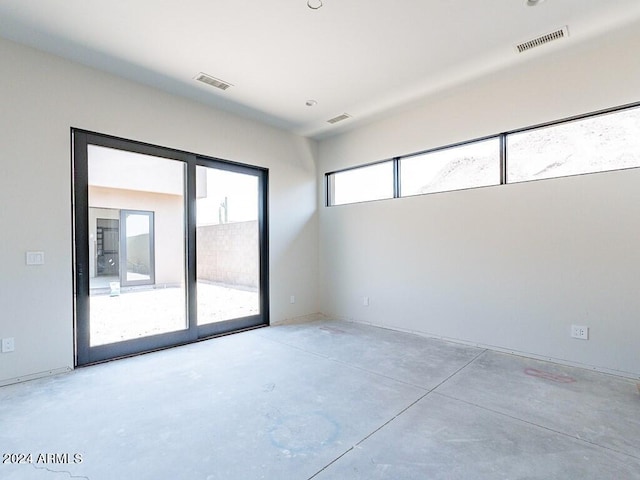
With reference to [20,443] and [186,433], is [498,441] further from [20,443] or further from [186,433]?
[20,443]

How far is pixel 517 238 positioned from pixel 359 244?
218 cm

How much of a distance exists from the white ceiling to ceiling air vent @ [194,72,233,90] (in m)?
0.07

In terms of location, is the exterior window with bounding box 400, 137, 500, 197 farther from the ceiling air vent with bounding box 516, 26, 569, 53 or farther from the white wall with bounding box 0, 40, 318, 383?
the white wall with bounding box 0, 40, 318, 383

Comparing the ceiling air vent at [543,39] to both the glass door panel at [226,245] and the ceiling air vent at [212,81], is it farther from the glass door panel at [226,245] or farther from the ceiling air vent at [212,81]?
the glass door panel at [226,245]

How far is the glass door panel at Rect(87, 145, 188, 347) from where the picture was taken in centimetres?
350

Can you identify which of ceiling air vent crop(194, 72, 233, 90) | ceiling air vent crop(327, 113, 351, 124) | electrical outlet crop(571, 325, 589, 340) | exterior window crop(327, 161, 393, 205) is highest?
ceiling air vent crop(194, 72, 233, 90)

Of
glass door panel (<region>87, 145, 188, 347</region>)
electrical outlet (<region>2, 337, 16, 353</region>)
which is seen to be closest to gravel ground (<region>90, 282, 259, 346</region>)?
glass door panel (<region>87, 145, 188, 347</region>)

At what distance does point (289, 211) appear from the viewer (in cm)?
518

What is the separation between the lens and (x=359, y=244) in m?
5.01

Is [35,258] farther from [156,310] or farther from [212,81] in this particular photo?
[212,81]

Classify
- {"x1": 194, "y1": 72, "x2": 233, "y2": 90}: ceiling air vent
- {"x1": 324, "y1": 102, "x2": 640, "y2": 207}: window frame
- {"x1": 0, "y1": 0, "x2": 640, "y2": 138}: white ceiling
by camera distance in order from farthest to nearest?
{"x1": 194, "y1": 72, "x2": 233, "y2": 90}: ceiling air vent → {"x1": 324, "y1": 102, "x2": 640, "y2": 207}: window frame → {"x1": 0, "y1": 0, "x2": 640, "y2": 138}: white ceiling

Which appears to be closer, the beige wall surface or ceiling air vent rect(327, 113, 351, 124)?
the beige wall surface

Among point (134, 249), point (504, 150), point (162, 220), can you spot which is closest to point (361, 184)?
point (504, 150)

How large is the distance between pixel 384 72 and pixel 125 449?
154 inches
